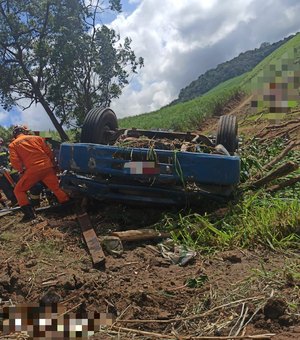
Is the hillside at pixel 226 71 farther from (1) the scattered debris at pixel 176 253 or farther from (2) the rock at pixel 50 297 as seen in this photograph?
(2) the rock at pixel 50 297

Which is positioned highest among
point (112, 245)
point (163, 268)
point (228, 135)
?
point (228, 135)

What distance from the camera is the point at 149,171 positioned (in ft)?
17.0

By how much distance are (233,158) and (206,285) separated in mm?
1981

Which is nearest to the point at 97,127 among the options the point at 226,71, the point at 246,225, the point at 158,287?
the point at 246,225

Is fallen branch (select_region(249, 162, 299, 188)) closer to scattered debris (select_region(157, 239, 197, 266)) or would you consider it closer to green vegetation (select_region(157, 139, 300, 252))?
green vegetation (select_region(157, 139, 300, 252))

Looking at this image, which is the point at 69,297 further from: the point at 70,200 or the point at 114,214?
the point at 70,200

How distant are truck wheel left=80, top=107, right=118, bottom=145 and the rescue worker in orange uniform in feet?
2.06

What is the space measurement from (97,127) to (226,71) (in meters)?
97.5

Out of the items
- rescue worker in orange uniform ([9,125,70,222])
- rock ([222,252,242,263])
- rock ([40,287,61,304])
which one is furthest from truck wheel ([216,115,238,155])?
rock ([40,287,61,304])

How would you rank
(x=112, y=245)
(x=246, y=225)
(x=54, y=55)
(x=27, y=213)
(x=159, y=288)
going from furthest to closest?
(x=54, y=55), (x=27, y=213), (x=246, y=225), (x=112, y=245), (x=159, y=288)

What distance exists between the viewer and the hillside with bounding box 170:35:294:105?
96062mm

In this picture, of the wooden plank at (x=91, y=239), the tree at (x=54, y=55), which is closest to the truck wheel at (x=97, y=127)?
the wooden plank at (x=91, y=239)

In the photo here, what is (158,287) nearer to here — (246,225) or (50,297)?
(50,297)

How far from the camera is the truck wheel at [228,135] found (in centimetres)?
638
